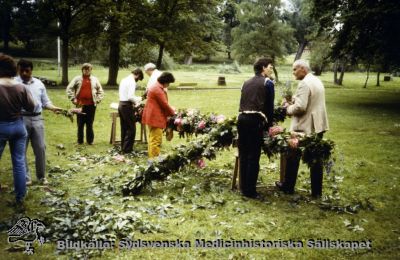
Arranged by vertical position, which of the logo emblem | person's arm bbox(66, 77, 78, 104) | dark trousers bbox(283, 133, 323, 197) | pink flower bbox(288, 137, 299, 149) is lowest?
the logo emblem

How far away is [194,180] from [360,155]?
5.56 m

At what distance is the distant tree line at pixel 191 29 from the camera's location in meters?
22.1

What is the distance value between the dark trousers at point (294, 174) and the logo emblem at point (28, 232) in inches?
175

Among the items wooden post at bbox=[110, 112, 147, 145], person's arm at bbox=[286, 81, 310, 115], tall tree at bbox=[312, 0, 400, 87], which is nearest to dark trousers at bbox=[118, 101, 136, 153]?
wooden post at bbox=[110, 112, 147, 145]

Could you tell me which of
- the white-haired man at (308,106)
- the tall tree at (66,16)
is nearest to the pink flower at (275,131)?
the white-haired man at (308,106)

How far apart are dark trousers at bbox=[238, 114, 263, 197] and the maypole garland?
27 cm

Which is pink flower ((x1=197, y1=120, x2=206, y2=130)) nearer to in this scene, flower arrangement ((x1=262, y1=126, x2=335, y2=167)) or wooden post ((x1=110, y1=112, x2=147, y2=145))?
flower arrangement ((x1=262, y1=126, x2=335, y2=167))

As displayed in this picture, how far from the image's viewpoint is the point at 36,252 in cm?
Answer: 532

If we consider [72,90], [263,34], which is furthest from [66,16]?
[263,34]

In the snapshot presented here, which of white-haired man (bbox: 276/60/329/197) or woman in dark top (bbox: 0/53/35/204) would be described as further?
white-haired man (bbox: 276/60/329/197)

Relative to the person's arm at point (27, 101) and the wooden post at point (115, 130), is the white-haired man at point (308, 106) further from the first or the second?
the wooden post at point (115, 130)

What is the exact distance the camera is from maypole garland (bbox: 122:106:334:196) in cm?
702

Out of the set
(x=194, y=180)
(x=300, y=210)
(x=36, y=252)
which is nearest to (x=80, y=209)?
(x=36, y=252)

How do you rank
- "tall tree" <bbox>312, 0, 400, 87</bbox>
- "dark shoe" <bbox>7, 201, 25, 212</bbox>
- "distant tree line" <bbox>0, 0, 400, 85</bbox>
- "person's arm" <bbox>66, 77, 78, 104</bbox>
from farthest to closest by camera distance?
"distant tree line" <bbox>0, 0, 400, 85</bbox>, "tall tree" <bbox>312, 0, 400, 87</bbox>, "person's arm" <bbox>66, 77, 78, 104</bbox>, "dark shoe" <bbox>7, 201, 25, 212</bbox>
